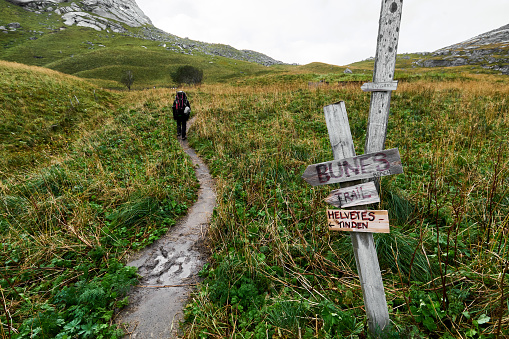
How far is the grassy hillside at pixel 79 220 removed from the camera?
8.54 feet

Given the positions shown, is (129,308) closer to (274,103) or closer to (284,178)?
(284,178)

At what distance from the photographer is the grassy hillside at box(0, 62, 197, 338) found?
8.54 feet

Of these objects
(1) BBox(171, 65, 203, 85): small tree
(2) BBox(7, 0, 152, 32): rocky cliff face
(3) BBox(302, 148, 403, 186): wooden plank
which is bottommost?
(3) BBox(302, 148, 403, 186): wooden plank

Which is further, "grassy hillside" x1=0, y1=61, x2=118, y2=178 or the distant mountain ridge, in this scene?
the distant mountain ridge

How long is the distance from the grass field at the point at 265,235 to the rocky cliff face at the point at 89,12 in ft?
430

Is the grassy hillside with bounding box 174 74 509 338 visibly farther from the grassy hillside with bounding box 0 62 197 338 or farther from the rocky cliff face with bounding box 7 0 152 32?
the rocky cliff face with bounding box 7 0 152 32

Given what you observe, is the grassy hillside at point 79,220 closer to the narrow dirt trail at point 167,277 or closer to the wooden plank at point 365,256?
the narrow dirt trail at point 167,277

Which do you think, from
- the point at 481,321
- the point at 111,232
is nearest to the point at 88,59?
the point at 111,232

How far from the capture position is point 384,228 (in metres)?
1.69

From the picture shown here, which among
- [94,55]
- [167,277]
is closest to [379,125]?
[167,277]

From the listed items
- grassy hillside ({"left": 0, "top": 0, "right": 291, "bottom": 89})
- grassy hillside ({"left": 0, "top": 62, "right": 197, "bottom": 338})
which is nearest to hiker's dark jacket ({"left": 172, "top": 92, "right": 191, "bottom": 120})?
grassy hillside ({"left": 0, "top": 62, "right": 197, "bottom": 338})

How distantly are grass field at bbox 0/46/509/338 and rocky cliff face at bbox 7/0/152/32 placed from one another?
131 meters

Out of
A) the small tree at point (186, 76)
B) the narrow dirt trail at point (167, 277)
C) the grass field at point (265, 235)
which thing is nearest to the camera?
the grass field at point (265, 235)

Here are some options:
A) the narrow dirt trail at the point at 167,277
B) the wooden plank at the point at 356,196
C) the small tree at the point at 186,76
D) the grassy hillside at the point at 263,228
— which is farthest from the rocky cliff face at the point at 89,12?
the wooden plank at the point at 356,196
